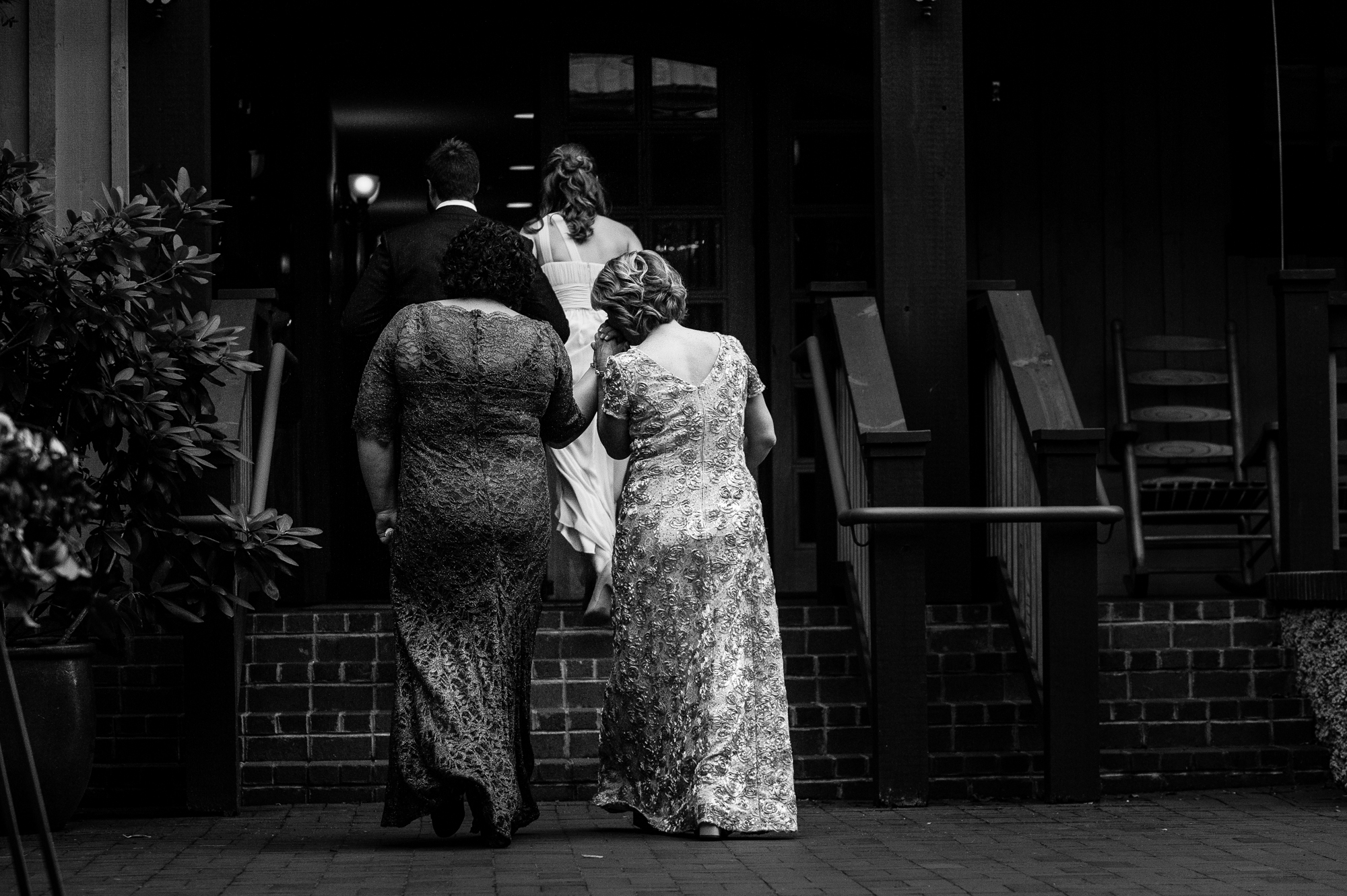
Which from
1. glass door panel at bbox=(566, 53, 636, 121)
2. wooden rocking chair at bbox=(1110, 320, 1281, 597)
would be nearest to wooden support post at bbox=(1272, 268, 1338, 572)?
wooden rocking chair at bbox=(1110, 320, 1281, 597)

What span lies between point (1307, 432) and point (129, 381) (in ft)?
14.2

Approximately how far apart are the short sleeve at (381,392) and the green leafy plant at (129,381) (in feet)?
3.00

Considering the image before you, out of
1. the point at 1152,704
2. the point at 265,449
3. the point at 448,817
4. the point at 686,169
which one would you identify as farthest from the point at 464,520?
the point at 686,169

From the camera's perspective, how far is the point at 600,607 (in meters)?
6.79

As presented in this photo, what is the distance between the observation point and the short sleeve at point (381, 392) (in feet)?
17.8

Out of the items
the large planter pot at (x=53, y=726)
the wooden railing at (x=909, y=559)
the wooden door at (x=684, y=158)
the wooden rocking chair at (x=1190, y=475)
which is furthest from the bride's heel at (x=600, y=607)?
the wooden door at (x=684, y=158)

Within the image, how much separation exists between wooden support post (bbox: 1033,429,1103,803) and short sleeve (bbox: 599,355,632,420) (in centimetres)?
161

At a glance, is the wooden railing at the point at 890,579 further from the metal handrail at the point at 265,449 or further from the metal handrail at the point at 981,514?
the metal handrail at the point at 265,449

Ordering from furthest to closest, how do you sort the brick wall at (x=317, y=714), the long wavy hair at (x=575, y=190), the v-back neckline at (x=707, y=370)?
the long wavy hair at (x=575, y=190)
the brick wall at (x=317, y=714)
the v-back neckline at (x=707, y=370)

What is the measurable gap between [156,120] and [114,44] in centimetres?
61

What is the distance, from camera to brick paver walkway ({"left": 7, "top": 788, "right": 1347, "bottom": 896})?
15.3 feet

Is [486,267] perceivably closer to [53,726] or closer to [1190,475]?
[53,726]

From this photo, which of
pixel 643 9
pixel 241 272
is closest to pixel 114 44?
pixel 241 272

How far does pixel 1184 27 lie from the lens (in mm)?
9578
